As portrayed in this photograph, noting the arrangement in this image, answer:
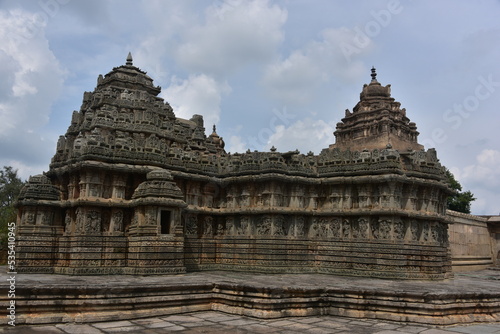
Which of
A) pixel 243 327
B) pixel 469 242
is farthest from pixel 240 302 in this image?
pixel 469 242

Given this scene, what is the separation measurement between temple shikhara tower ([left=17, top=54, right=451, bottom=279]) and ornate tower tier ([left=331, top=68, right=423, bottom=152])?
584 centimetres

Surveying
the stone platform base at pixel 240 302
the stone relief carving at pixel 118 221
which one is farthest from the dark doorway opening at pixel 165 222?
the stone platform base at pixel 240 302

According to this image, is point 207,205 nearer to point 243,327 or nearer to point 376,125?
point 243,327

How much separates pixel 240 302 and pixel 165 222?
258 inches

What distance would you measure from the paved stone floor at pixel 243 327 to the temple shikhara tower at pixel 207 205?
5.66 m

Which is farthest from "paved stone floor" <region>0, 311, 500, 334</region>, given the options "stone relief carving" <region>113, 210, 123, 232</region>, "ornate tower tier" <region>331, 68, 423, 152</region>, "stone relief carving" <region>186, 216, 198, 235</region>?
Result: "ornate tower tier" <region>331, 68, 423, 152</region>

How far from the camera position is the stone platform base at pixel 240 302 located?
1055cm

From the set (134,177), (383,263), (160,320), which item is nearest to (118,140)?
(134,177)

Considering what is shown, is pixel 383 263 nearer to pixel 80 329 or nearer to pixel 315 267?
pixel 315 267

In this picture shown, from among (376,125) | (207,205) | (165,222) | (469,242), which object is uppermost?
(376,125)

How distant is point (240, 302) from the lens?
12141 millimetres

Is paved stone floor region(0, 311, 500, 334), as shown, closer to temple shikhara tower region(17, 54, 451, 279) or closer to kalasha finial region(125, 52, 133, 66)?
temple shikhara tower region(17, 54, 451, 279)

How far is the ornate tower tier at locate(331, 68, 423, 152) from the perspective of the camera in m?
26.2

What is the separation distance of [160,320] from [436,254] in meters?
13.1
